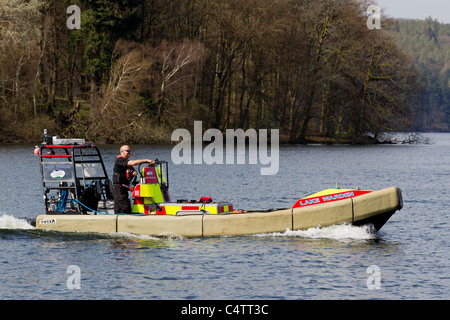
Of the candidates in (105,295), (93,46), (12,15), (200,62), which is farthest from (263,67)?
(105,295)

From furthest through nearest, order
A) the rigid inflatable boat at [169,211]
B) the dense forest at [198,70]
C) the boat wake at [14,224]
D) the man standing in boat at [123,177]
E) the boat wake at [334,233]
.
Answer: the dense forest at [198,70], the boat wake at [14,224], the man standing in boat at [123,177], the boat wake at [334,233], the rigid inflatable boat at [169,211]

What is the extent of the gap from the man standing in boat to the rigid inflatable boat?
330 millimetres

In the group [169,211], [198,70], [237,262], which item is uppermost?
[198,70]

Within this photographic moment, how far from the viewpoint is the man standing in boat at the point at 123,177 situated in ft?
64.4

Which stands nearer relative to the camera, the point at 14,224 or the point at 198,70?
the point at 14,224

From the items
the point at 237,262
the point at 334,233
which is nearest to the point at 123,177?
the point at 237,262

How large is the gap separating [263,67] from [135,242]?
5958cm

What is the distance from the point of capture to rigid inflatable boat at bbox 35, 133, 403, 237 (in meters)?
19.2

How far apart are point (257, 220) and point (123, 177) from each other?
3.87 meters

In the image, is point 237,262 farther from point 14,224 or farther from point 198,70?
point 198,70

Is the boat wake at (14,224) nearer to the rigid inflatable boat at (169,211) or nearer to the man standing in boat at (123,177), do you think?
the rigid inflatable boat at (169,211)

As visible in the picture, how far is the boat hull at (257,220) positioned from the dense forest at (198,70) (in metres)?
44.9

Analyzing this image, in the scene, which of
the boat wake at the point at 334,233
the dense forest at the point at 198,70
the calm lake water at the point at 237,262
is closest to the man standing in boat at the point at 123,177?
the calm lake water at the point at 237,262

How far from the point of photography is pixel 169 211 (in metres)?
20.4
